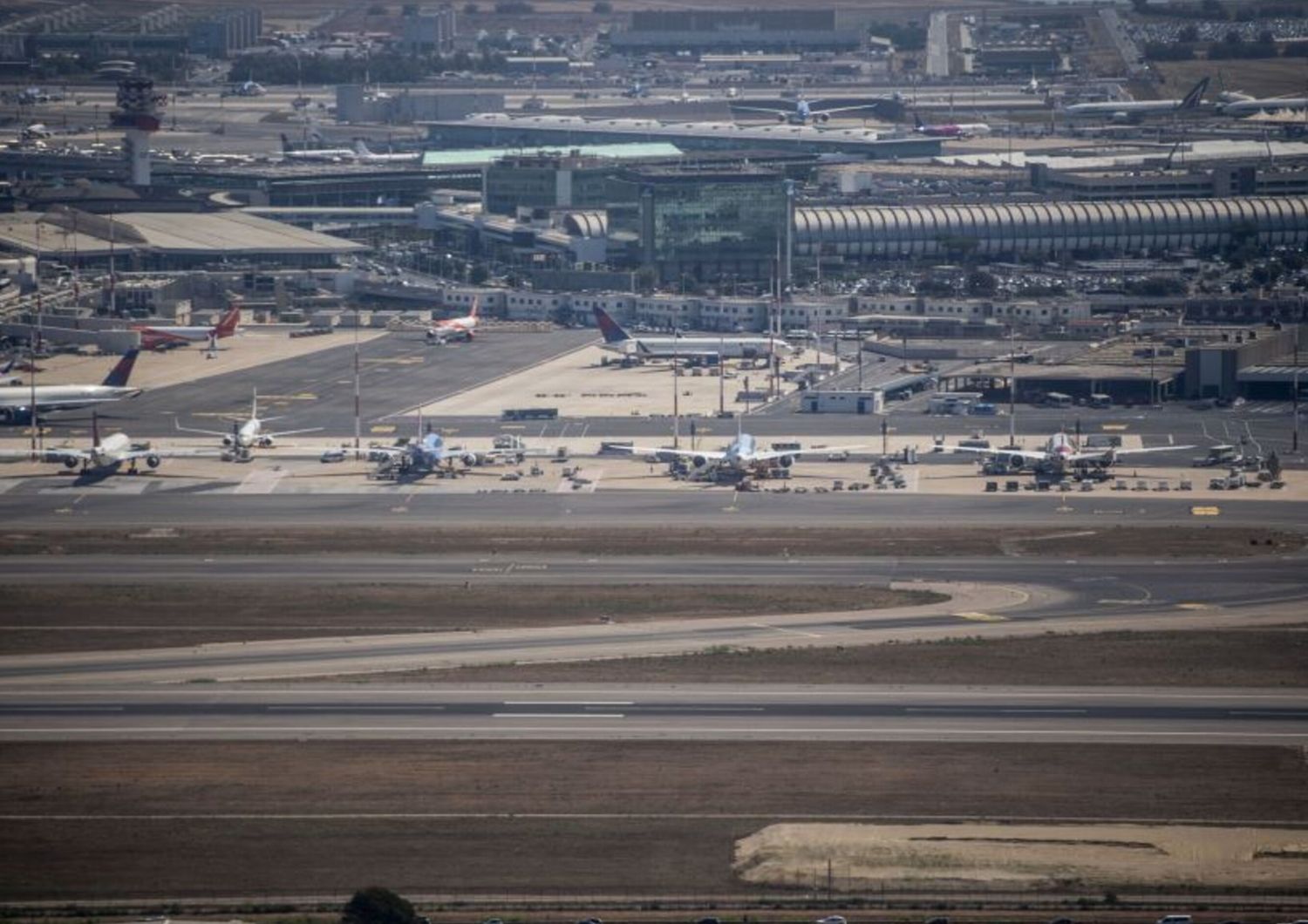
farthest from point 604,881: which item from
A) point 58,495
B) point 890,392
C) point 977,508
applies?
point 890,392

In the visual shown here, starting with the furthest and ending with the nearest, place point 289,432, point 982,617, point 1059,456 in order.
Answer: point 289,432
point 1059,456
point 982,617

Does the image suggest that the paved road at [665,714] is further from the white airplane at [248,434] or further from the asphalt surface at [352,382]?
the asphalt surface at [352,382]

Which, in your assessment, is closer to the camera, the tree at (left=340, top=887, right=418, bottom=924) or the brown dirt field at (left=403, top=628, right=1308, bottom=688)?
the tree at (left=340, top=887, right=418, bottom=924)

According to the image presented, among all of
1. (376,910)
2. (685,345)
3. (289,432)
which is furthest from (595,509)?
(376,910)

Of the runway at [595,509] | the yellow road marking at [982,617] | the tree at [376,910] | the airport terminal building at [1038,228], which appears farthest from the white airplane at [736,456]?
the airport terminal building at [1038,228]

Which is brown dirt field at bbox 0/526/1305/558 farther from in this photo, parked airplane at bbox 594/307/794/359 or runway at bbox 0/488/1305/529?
parked airplane at bbox 594/307/794/359

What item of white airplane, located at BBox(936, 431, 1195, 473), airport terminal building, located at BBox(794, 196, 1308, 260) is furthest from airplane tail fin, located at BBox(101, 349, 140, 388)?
airport terminal building, located at BBox(794, 196, 1308, 260)

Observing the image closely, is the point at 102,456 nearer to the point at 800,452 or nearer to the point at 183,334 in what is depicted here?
the point at 800,452
